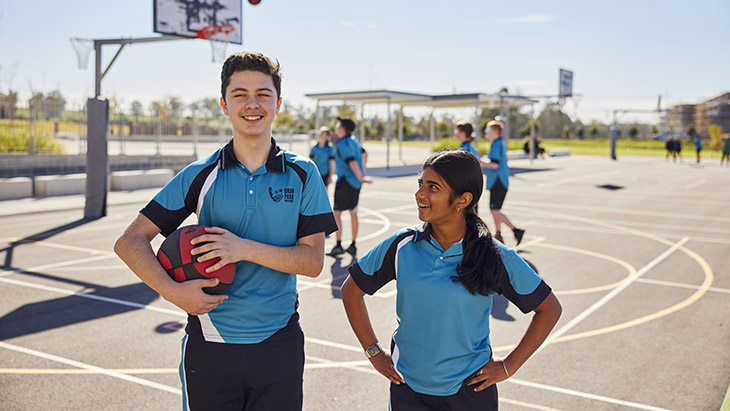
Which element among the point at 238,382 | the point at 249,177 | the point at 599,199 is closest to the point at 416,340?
the point at 238,382

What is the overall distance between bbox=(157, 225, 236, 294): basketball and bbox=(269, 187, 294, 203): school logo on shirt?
1.01 feet

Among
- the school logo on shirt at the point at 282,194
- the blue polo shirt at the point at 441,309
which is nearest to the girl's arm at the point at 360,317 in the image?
the blue polo shirt at the point at 441,309

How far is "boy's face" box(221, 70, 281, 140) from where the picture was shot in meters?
2.66

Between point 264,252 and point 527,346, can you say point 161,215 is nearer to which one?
point 264,252

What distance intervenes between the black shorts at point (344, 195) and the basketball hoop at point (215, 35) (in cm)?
806

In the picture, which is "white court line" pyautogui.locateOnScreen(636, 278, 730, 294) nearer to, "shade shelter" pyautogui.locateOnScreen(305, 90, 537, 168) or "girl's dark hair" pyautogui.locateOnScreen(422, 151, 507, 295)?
"girl's dark hair" pyautogui.locateOnScreen(422, 151, 507, 295)

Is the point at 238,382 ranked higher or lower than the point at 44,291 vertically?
higher

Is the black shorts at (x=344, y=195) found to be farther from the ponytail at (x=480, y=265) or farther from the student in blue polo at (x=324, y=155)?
the ponytail at (x=480, y=265)

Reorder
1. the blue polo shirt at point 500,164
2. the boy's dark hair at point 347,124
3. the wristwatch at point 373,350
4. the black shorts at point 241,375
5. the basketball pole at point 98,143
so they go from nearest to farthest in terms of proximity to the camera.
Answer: the black shorts at point 241,375 < the wristwatch at point 373,350 < the boy's dark hair at point 347,124 < the blue polo shirt at point 500,164 < the basketball pole at point 98,143

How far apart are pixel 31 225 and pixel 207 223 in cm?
1197

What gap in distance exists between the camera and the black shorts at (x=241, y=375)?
260 cm

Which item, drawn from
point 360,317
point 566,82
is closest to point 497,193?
point 360,317

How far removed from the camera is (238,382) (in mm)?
2600

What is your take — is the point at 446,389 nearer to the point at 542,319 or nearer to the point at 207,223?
the point at 542,319
